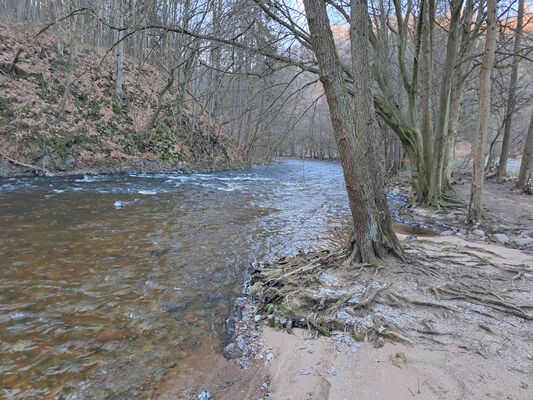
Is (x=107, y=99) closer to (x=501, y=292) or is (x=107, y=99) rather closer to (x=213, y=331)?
(x=213, y=331)

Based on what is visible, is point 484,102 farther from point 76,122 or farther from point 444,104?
point 76,122

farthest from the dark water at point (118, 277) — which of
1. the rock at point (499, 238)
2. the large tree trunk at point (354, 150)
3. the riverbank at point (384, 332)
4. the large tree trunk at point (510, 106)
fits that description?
the large tree trunk at point (510, 106)

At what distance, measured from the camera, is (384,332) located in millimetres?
3023

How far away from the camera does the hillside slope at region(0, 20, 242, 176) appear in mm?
13367

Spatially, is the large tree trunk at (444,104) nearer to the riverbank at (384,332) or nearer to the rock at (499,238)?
the rock at (499,238)

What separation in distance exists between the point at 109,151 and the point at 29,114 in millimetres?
3580

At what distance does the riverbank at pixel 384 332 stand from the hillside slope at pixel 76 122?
424 inches

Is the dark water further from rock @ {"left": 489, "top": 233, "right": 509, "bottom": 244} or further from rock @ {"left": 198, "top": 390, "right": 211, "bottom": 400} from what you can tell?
rock @ {"left": 489, "top": 233, "right": 509, "bottom": 244}

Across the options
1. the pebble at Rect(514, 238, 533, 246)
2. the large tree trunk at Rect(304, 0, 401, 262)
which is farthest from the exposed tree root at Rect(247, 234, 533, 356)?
the pebble at Rect(514, 238, 533, 246)

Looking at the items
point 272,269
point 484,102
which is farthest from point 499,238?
point 272,269

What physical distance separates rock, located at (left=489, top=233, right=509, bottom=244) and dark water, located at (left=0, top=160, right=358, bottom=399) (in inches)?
125

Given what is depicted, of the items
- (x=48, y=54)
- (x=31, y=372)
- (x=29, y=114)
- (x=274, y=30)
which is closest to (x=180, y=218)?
(x=274, y=30)

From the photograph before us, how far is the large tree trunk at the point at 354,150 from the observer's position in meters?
3.88

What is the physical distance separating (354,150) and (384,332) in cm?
228
